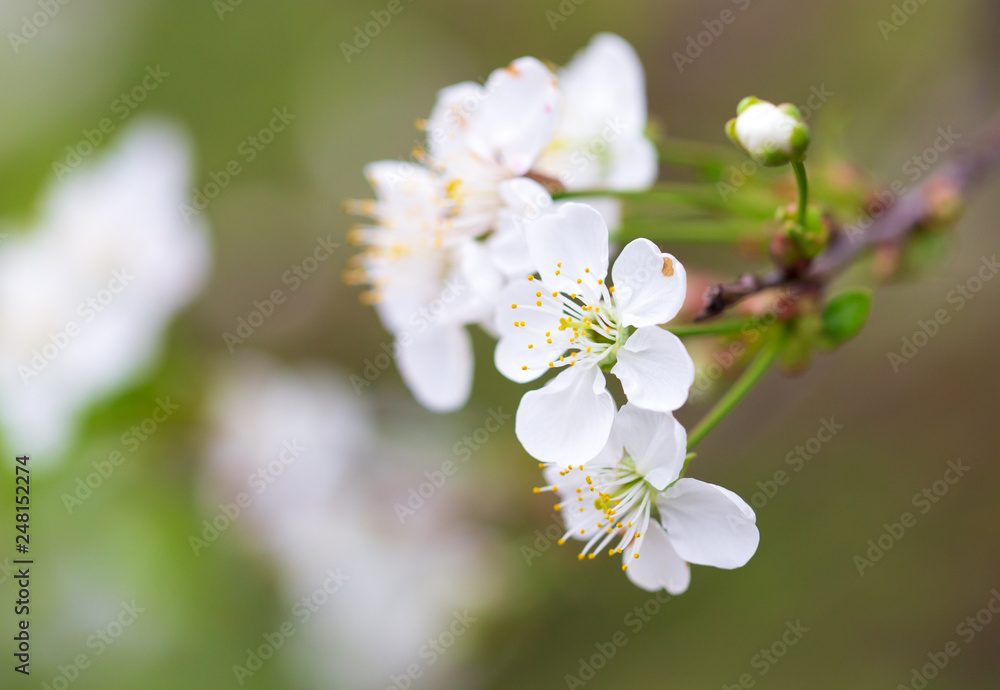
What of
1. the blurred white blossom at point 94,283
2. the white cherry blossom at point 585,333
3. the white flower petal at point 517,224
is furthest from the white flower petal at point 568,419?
the blurred white blossom at point 94,283

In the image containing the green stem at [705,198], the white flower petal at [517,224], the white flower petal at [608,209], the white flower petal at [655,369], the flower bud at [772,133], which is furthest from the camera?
the white flower petal at [608,209]

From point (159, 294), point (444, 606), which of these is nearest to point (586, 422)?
point (444, 606)

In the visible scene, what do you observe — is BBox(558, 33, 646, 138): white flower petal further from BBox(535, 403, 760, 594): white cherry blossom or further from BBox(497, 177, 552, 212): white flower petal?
BBox(535, 403, 760, 594): white cherry blossom

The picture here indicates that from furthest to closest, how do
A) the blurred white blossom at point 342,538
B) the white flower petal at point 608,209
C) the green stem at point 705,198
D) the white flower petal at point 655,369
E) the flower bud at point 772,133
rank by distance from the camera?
the blurred white blossom at point 342,538 → the white flower petal at point 608,209 → the green stem at point 705,198 → the flower bud at point 772,133 → the white flower petal at point 655,369

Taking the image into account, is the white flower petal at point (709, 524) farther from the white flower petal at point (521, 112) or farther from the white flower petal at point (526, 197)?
the white flower petal at point (521, 112)

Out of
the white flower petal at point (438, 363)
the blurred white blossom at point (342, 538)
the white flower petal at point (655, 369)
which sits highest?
the white flower petal at point (655, 369)

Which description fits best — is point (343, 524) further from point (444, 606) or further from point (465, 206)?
point (465, 206)

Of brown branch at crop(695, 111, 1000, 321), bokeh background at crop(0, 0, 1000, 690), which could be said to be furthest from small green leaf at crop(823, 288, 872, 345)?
bokeh background at crop(0, 0, 1000, 690)
